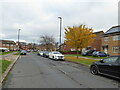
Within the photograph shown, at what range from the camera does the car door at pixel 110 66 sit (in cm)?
690

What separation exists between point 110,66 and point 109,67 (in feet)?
0.36

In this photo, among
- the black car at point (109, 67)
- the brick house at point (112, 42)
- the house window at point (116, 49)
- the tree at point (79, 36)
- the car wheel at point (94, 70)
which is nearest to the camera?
the black car at point (109, 67)

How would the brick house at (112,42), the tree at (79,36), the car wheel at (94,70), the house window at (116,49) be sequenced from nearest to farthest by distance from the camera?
the car wheel at (94,70)
the tree at (79,36)
the house window at (116,49)
the brick house at (112,42)

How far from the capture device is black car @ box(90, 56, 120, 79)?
6809mm

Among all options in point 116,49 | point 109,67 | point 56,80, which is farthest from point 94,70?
point 116,49

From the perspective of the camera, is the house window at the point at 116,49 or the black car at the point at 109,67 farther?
the house window at the point at 116,49

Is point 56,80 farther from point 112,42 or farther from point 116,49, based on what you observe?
point 112,42

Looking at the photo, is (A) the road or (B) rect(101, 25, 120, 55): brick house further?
(B) rect(101, 25, 120, 55): brick house

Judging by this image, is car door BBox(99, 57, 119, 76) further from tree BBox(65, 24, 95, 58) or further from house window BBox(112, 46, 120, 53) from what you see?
house window BBox(112, 46, 120, 53)

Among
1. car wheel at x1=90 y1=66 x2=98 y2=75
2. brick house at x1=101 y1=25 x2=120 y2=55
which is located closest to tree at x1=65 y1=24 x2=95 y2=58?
car wheel at x1=90 y1=66 x2=98 y2=75

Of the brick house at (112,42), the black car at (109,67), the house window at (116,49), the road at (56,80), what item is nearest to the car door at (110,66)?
the black car at (109,67)

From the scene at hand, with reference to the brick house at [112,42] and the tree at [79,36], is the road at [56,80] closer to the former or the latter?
the tree at [79,36]

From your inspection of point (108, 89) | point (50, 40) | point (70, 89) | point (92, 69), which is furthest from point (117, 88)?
point (50, 40)

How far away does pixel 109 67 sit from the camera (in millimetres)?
7312
